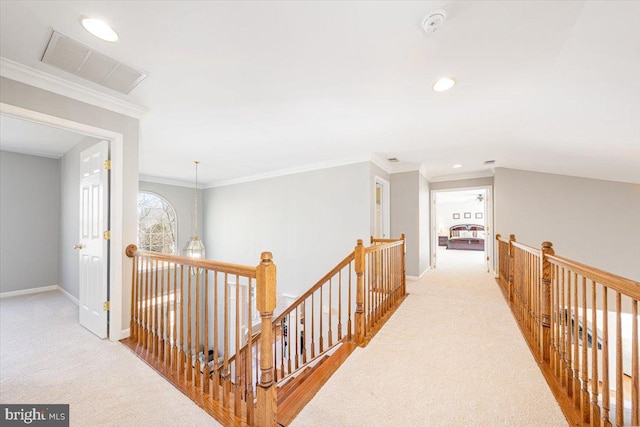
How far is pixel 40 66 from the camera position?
1914mm

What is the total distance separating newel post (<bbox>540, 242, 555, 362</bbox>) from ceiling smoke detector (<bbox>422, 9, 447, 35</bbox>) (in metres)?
1.87

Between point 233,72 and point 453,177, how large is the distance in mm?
5795

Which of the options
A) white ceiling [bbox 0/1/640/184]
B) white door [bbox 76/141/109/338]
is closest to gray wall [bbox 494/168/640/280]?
white ceiling [bbox 0/1/640/184]

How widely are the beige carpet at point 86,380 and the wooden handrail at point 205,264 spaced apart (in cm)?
86

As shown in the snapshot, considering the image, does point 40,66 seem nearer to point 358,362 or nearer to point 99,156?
point 99,156

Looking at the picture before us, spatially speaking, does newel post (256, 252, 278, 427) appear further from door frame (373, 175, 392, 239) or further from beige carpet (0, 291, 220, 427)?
door frame (373, 175, 392, 239)

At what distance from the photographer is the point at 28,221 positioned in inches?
160

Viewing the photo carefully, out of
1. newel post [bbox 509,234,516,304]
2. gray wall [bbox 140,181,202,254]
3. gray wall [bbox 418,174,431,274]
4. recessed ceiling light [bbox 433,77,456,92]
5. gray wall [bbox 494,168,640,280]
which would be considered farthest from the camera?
gray wall [bbox 140,181,202,254]

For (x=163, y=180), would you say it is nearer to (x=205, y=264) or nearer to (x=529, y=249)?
(x=205, y=264)

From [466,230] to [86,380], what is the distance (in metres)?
14.0

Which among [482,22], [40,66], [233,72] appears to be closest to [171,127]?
[40,66]

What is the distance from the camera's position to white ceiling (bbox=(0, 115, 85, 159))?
10.1 ft

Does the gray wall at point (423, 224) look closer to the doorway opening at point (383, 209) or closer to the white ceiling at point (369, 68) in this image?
the doorway opening at point (383, 209)

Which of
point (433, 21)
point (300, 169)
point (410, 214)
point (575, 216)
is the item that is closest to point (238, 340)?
point (433, 21)
